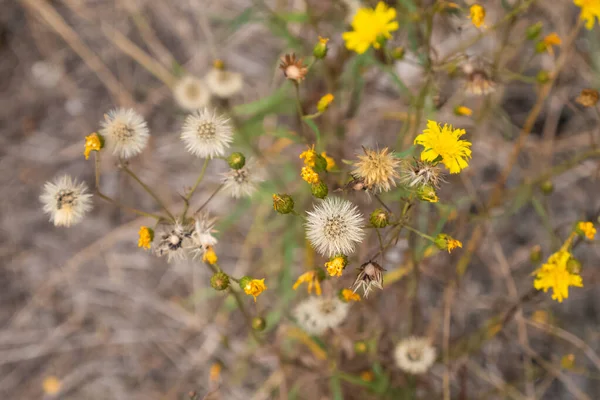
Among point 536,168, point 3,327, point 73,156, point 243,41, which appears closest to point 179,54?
point 243,41

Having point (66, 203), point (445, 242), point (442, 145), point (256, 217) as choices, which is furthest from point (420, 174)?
point (256, 217)

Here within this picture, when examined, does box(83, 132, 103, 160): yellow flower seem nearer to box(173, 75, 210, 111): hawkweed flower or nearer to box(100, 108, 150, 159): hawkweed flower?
box(100, 108, 150, 159): hawkweed flower

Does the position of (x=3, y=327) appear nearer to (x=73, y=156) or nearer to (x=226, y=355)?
(x=73, y=156)

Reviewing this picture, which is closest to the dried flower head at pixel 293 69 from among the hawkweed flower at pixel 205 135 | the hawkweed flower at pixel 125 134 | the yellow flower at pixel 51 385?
the hawkweed flower at pixel 205 135

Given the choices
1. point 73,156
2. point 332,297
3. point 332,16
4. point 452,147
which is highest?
point 332,16

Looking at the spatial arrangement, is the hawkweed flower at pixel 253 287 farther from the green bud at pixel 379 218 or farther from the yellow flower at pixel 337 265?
the green bud at pixel 379 218
